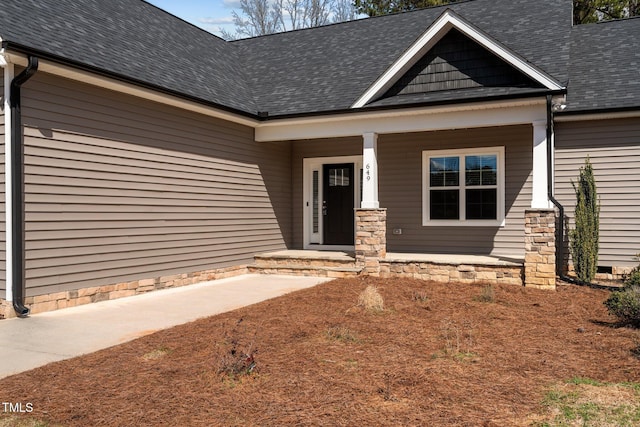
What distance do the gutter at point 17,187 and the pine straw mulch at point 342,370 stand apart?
214cm

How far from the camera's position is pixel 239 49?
14.5m

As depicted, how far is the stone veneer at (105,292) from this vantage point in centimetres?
664

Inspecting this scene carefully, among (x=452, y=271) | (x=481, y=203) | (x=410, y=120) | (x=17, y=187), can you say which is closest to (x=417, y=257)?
(x=452, y=271)

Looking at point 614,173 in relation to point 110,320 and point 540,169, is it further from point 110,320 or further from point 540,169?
point 110,320

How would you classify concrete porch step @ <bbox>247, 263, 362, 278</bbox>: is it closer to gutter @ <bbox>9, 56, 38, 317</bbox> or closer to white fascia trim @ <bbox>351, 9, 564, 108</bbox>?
white fascia trim @ <bbox>351, 9, 564, 108</bbox>

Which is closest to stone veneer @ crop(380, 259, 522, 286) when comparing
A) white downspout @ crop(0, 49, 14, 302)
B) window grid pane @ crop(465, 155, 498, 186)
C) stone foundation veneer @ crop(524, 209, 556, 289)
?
stone foundation veneer @ crop(524, 209, 556, 289)

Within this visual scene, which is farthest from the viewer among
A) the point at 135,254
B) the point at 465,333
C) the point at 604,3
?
the point at 604,3

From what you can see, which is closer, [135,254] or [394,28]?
[135,254]

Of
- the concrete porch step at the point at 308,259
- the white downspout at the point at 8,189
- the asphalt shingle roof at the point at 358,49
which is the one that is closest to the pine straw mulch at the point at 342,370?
the white downspout at the point at 8,189

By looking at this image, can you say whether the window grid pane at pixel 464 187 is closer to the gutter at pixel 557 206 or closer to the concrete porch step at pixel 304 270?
the gutter at pixel 557 206

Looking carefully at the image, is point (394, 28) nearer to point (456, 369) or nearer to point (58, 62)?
point (58, 62)

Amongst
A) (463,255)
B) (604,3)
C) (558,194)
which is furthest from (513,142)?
(604,3)

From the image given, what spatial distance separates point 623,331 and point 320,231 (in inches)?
307

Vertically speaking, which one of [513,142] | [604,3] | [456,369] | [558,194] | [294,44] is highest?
[604,3]
